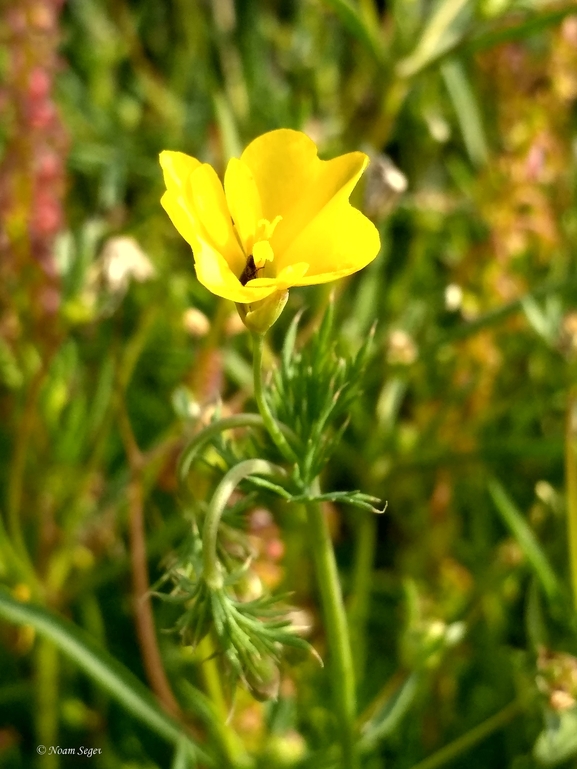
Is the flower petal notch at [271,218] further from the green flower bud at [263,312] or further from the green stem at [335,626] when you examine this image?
the green stem at [335,626]

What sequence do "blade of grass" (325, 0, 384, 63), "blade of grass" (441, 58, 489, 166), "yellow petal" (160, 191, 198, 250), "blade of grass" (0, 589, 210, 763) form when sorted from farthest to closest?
"blade of grass" (441, 58, 489, 166) < "blade of grass" (325, 0, 384, 63) < "blade of grass" (0, 589, 210, 763) < "yellow petal" (160, 191, 198, 250)

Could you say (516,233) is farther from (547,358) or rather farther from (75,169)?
(75,169)

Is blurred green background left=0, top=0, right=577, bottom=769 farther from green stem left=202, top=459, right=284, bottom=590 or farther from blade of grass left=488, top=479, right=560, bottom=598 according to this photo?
green stem left=202, top=459, right=284, bottom=590

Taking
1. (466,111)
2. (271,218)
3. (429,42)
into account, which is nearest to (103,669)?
(271,218)

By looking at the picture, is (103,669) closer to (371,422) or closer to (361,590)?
(361,590)

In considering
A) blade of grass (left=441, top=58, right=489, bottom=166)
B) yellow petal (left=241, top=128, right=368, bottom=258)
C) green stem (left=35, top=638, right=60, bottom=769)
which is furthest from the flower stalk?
blade of grass (left=441, top=58, right=489, bottom=166)

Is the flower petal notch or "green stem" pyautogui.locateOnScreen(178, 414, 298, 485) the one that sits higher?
the flower petal notch
